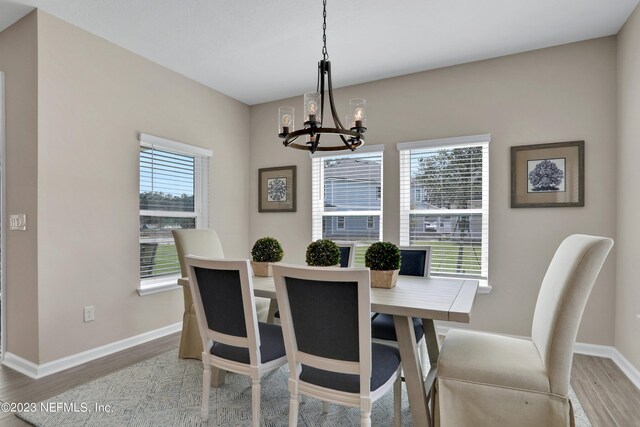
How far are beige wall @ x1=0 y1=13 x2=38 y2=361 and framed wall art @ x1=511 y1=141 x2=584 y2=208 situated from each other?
155 inches

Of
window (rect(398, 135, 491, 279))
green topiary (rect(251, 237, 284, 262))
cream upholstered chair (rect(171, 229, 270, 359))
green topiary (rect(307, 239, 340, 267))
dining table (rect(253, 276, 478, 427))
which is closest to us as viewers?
dining table (rect(253, 276, 478, 427))

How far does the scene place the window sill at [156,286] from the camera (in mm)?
3332

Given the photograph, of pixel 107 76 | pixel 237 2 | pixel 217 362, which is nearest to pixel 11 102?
pixel 107 76

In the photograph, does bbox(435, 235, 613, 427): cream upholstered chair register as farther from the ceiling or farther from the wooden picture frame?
the wooden picture frame

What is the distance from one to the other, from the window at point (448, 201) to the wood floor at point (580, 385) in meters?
1.08

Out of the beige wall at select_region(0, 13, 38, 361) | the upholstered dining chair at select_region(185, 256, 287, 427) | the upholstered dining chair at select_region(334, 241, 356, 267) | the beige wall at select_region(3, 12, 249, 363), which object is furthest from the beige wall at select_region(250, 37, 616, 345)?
the beige wall at select_region(0, 13, 38, 361)

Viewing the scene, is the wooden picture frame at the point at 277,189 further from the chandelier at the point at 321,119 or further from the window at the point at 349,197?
the chandelier at the point at 321,119

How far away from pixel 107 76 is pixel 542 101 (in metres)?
3.83

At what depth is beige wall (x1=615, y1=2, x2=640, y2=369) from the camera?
2518 millimetres

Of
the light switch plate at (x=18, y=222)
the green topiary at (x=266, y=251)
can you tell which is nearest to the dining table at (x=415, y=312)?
the green topiary at (x=266, y=251)

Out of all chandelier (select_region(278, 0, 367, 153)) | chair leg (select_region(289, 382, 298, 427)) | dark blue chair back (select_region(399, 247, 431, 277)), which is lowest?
chair leg (select_region(289, 382, 298, 427))

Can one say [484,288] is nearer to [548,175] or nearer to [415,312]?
[548,175]

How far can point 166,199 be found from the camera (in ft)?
12.0

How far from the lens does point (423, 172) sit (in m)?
3.68
